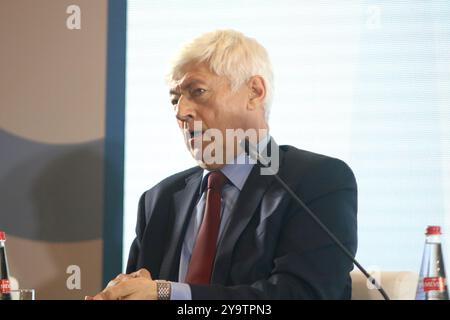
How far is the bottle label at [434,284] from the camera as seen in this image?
1551 millimetres

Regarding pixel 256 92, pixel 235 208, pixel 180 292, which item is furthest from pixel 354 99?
pixel 180 292

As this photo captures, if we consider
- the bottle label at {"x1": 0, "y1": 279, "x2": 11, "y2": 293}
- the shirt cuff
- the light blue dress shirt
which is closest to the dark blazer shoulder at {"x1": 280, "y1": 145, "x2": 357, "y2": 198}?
the light blue dress shirt

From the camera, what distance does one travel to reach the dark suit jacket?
5.27 ft

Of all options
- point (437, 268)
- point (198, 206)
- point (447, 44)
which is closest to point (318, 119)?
point (447, 44)

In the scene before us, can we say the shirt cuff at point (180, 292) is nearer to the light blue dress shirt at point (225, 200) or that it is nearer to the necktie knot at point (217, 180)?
the light blue dress shirt at point (225, 200)

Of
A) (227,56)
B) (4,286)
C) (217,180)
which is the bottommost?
(4,286)

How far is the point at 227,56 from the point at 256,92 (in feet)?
0.43

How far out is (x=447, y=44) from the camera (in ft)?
7.97

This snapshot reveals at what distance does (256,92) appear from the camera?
1945 millimetres

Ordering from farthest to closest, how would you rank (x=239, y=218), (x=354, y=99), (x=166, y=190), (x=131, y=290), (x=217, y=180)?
(x=354, y=99), (x=166, y=190), (x=217, y=180), (x=239, y=218), (x=131, y=290)

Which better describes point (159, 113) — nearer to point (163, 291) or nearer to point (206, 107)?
point (206, 107)

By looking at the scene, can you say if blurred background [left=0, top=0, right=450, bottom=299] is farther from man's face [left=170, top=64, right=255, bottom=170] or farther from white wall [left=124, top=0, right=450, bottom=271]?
man's face [left=170, top=64, right=255, bottom=170]
